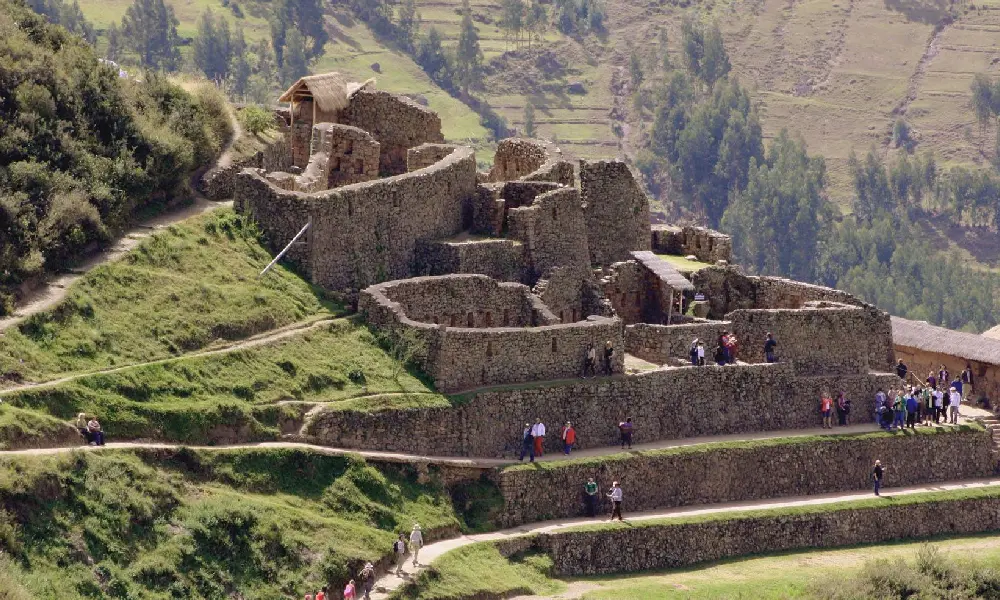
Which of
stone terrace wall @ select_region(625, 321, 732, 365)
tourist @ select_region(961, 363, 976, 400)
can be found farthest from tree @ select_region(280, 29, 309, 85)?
stone terrace wall @ select_region(625, 321, 732, 365)

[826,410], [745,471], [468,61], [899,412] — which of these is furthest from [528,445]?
[468,61]

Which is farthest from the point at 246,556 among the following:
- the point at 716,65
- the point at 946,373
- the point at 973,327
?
the point at 716,65

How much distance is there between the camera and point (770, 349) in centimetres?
5981

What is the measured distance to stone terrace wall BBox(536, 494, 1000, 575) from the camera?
169ft

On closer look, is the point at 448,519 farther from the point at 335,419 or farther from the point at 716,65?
the point at 716,65

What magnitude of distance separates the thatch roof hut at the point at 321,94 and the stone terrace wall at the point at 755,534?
1823cm

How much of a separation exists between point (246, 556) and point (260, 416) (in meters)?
5.15

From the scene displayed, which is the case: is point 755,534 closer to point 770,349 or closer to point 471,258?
point 770,349

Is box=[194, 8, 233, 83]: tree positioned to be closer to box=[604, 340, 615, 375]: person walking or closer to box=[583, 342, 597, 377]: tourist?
box=[604, 340, 615, 375]: person walking

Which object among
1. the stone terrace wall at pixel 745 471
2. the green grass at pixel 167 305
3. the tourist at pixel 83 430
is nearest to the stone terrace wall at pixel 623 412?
the stone terrace wall at pixel 745 471

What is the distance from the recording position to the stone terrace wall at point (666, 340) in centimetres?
5869

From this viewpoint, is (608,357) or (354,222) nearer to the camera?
(608,357)

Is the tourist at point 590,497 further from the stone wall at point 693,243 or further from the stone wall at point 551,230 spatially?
the stone wall at point 693,243

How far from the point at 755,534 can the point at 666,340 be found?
6.63 metres
